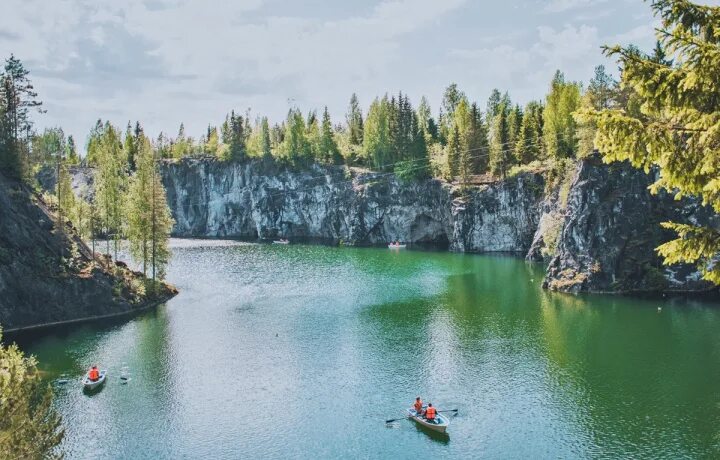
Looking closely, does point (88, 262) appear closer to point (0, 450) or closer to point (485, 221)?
point (0, 450)

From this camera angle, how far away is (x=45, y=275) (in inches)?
2345

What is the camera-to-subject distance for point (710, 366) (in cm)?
4497

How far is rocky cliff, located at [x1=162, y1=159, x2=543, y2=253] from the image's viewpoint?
116m

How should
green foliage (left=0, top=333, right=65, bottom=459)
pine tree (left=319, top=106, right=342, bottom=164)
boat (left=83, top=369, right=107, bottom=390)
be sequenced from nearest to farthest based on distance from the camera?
green foliage (left=0, top=333, right=65, bottom=459) → boat (left=83, top=369, right=107, bottom=390) → pine tree (left=319, top=106, right=342, bottom=164)

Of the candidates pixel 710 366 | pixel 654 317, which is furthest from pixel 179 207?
pixel 710 366

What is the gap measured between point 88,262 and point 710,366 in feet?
202

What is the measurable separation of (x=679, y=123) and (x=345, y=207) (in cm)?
13157

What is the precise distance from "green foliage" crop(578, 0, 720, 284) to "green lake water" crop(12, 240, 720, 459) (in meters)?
22.9

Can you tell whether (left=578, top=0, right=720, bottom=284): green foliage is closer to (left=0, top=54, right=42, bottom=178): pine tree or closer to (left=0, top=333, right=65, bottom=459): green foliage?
(left=0, top=333, right=65, bottom=459): green foliage

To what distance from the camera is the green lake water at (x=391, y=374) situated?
3359 centimetres

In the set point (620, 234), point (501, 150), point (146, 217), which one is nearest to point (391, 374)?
point (146, 217)

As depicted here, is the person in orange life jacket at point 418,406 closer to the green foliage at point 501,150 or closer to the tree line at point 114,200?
the tree line at point 114,200

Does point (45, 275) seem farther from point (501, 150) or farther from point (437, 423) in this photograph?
point (501, 150)

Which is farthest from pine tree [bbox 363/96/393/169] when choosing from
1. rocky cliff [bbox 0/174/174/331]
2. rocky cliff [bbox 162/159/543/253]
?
rocky cliff [bbox 0/174/174/331]
